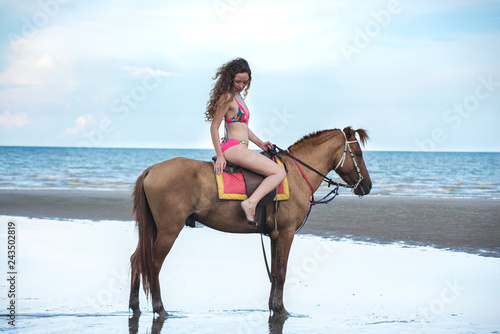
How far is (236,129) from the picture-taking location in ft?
17.5

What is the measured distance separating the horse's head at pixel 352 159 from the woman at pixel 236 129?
0.90 meters

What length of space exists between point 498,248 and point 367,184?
4.17 metres

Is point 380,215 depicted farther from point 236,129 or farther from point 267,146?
point 236,129

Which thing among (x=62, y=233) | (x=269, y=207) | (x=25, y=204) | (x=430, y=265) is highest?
(x=269, y=207)

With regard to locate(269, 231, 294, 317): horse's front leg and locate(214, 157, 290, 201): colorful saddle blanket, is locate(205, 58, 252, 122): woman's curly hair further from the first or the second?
Answer: locate(269, 231, 294, 317): horse's front leg

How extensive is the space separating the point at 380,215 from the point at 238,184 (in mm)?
8589

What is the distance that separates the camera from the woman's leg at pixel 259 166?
5.12 m

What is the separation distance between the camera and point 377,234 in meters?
10.2

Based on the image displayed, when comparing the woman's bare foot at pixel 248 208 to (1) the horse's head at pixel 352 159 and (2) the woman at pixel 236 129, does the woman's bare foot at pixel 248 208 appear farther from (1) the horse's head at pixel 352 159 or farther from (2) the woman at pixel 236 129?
(1) the horse's head at pixel 352 159

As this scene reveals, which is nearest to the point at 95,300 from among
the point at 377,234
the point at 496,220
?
the point at 377,234

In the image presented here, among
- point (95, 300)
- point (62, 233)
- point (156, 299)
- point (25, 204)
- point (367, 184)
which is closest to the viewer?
point (156, 299)

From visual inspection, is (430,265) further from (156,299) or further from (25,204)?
(25,204)

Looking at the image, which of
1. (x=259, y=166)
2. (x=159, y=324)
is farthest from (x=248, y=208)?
(x=159, y=324)

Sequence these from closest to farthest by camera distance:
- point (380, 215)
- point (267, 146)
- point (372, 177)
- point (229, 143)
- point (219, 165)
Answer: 1. point (219, 165)
2. point (229, 143)
3. point (267, 146)
4. point (380, 215)
5. point (372, 177)
